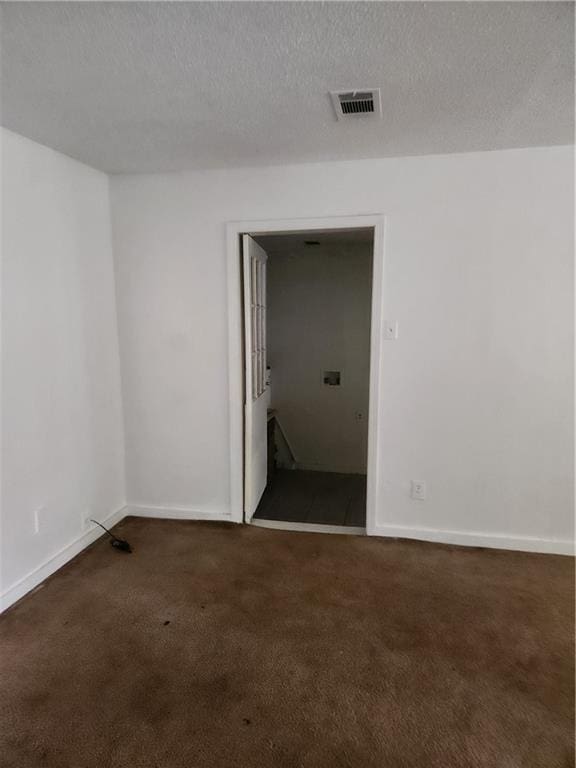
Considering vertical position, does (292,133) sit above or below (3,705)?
above

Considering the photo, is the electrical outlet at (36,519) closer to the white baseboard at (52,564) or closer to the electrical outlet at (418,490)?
the white baseboard at (52,564)

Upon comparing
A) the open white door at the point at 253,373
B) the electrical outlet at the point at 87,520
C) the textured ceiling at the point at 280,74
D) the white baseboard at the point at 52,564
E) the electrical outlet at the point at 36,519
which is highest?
the textured ceiling at the point at 280,74

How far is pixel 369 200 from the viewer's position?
256 cm

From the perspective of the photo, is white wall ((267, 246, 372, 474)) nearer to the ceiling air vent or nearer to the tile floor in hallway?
the tile floor in hallway

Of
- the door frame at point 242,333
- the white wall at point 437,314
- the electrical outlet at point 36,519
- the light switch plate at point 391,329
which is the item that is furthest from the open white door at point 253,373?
the electrical outlet at point 36,519

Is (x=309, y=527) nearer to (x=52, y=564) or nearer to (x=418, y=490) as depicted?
(x=418, y=490)

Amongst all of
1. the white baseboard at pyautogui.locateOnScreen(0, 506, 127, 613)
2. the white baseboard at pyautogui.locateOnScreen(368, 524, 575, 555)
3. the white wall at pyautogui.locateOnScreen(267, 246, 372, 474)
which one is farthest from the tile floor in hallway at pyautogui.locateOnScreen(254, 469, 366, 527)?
the white baseboard at pyautogui.locateOnScreen(0, 506, 127, 613)

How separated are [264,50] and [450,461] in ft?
7.77

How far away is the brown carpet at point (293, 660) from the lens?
1429mm

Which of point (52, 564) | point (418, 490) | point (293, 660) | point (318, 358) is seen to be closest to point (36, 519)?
point (52, 564)

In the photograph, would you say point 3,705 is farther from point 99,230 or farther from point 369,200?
point 369,200

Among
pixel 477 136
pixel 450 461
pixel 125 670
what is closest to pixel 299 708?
pixel 125 670

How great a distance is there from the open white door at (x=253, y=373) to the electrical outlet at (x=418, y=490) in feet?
3.73

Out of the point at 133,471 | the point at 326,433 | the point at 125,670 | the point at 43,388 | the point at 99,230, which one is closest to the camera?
the point at 125,670
